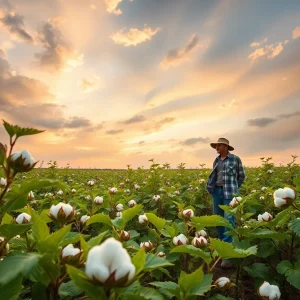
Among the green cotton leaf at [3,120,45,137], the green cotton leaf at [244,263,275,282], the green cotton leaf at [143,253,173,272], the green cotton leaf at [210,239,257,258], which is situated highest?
the green cotton leaf at [3,120,45,137]

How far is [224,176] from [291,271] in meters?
3.03

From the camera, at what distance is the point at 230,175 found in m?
5.57

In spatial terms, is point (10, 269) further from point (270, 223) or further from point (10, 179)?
point (270, 223)

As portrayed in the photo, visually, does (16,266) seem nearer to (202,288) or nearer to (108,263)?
(108,263)

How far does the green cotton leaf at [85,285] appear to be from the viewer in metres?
1.02

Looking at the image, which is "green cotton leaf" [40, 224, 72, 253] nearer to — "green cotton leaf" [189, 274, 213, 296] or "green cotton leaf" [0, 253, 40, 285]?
"green cotton leaf" [0, 253, 40, 285]

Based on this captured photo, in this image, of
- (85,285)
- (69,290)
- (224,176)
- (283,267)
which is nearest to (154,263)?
(85,285)

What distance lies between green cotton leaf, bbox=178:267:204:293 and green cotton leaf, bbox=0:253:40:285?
0.79 metres

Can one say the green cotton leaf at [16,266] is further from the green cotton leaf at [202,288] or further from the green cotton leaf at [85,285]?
the green cotton leaf at [202,288]

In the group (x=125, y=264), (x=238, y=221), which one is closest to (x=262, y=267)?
(x=238, y=221)

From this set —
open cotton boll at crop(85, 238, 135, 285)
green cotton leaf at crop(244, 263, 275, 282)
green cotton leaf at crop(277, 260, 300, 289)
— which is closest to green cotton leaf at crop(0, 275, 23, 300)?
open cotton boll at crop(85, 238, 135, 285)

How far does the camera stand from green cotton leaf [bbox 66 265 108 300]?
40.3 inches

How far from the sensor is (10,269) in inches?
39.9

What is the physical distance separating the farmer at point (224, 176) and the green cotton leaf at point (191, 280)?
13.2 feet
